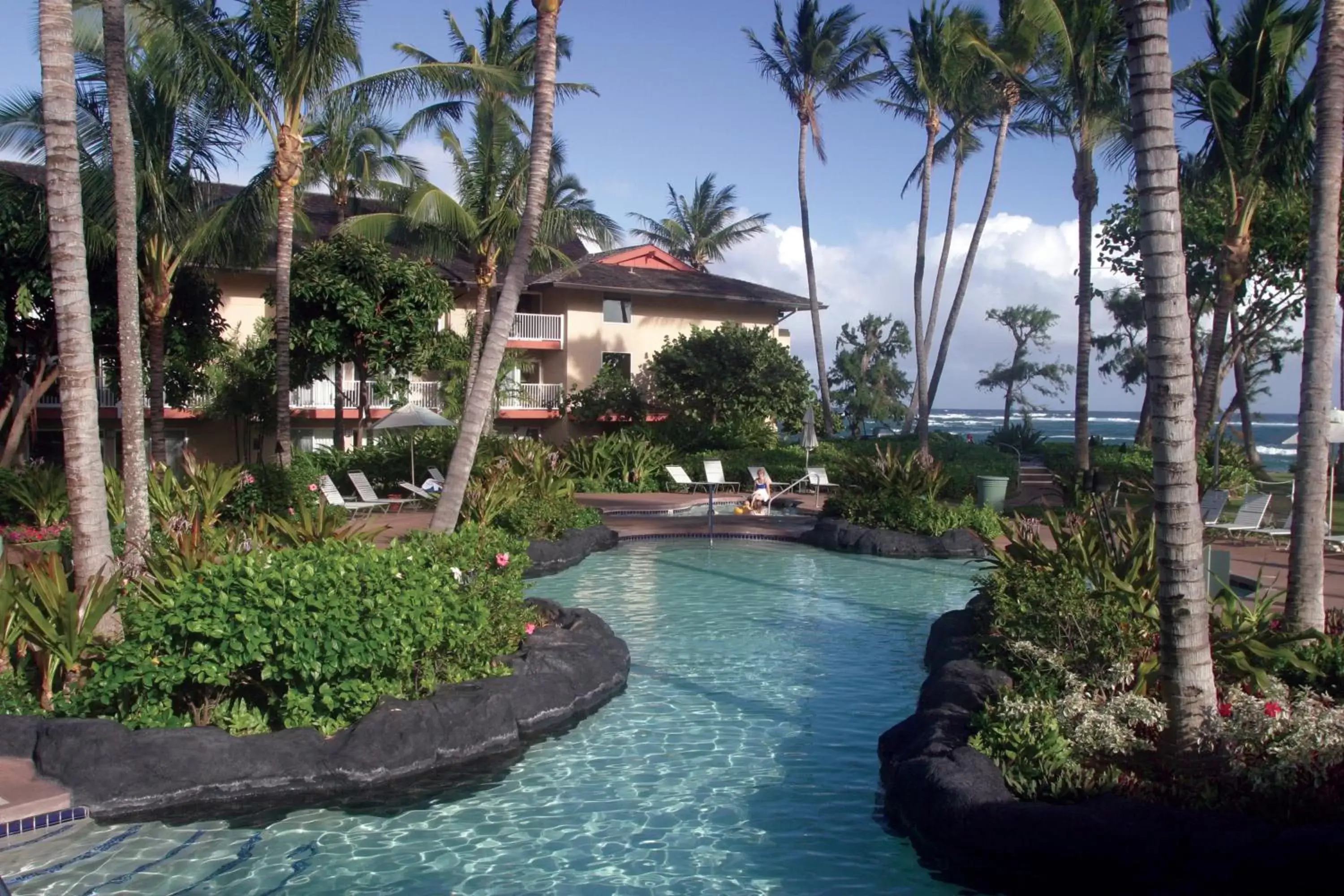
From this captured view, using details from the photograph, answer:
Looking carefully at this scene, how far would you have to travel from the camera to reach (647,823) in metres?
7.07

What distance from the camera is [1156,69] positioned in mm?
5801

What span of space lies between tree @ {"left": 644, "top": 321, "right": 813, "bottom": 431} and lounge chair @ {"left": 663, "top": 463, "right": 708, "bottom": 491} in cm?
332

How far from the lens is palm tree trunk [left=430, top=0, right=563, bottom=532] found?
37.3ft

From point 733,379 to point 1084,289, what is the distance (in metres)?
10.9

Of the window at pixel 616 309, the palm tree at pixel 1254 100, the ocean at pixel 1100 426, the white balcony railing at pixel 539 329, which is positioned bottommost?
the ocean at pixel 1100 426

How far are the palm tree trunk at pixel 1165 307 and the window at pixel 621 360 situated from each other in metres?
28.8

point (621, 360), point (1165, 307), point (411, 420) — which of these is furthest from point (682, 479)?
point (1165, 307)

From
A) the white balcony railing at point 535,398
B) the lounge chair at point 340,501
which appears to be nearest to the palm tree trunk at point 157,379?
the lounge chair at point 340,501

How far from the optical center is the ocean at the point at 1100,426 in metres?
82.6

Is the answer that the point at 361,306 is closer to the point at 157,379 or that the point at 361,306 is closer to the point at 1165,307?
the point at 157,379

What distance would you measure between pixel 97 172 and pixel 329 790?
14.2 meters

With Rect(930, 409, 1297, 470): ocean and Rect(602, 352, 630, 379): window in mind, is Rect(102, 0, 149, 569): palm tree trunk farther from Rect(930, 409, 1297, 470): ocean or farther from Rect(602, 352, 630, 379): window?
Rect(930, 409, 1297, 470): ocean

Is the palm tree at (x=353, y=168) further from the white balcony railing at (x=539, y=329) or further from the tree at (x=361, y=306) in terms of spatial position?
the white balcony railing at (x=539, y=329)

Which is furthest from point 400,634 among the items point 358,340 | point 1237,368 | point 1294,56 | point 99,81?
point 1237,368
